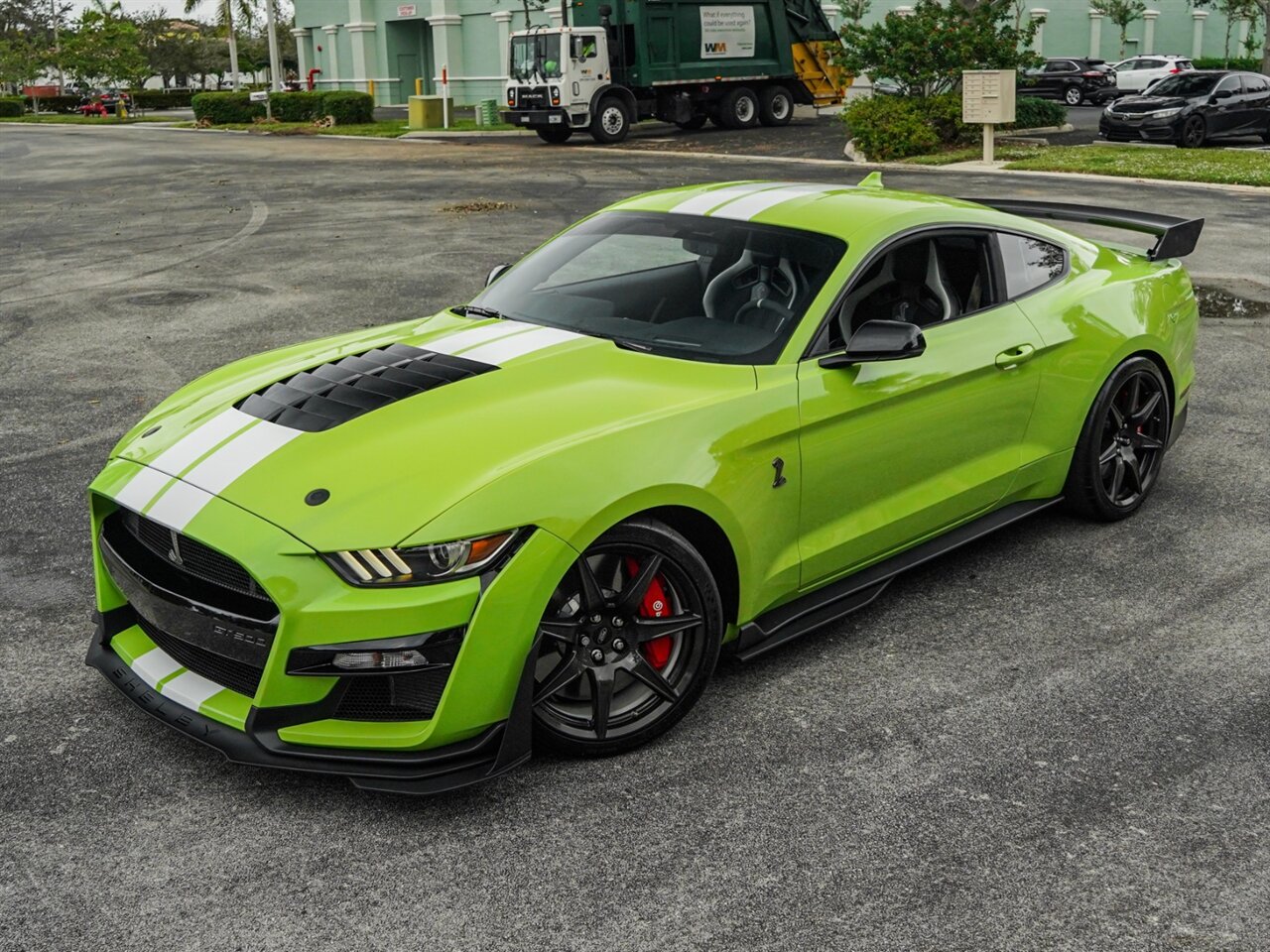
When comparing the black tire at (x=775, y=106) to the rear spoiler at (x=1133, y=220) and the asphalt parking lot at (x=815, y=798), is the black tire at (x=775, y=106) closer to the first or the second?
the asphalt parking lot at (x=815, y=798)

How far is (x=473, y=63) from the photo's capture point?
5591 cm

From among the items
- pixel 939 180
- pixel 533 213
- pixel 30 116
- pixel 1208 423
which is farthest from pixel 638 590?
pixel 30 116

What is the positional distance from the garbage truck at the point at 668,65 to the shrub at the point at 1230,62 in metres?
30.4

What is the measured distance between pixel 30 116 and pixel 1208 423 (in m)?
68.3

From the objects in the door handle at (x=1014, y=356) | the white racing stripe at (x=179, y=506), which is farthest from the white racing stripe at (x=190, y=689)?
the door handle at (x=1014, y=356)

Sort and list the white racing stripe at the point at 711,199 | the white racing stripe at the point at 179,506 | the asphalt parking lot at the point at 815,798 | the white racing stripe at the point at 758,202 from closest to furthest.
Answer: the asphalt parking lot at the point at 815,798 < the white racing stripe at the point at 179,506 < the white racing stripe at the point at 758,202 < the white racing stripe at the point at 711,199

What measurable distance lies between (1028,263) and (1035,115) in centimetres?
2888

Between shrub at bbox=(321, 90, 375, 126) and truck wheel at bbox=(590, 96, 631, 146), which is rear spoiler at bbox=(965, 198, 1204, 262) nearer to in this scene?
truck wheel at bbox=(590, 96, 631, 146)

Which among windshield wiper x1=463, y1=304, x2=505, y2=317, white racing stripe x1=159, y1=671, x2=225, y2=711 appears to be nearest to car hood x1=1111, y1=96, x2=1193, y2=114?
windshield wiper x1=463, y1=304, x2=505, y2=317

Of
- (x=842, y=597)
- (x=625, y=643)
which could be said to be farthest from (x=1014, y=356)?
(x=625, y=643)

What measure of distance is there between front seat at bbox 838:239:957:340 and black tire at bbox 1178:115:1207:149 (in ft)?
84.9

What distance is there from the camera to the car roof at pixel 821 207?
5105mm

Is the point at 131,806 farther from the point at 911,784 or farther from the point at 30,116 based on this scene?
the point at 30,116

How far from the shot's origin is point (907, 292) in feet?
17.1
